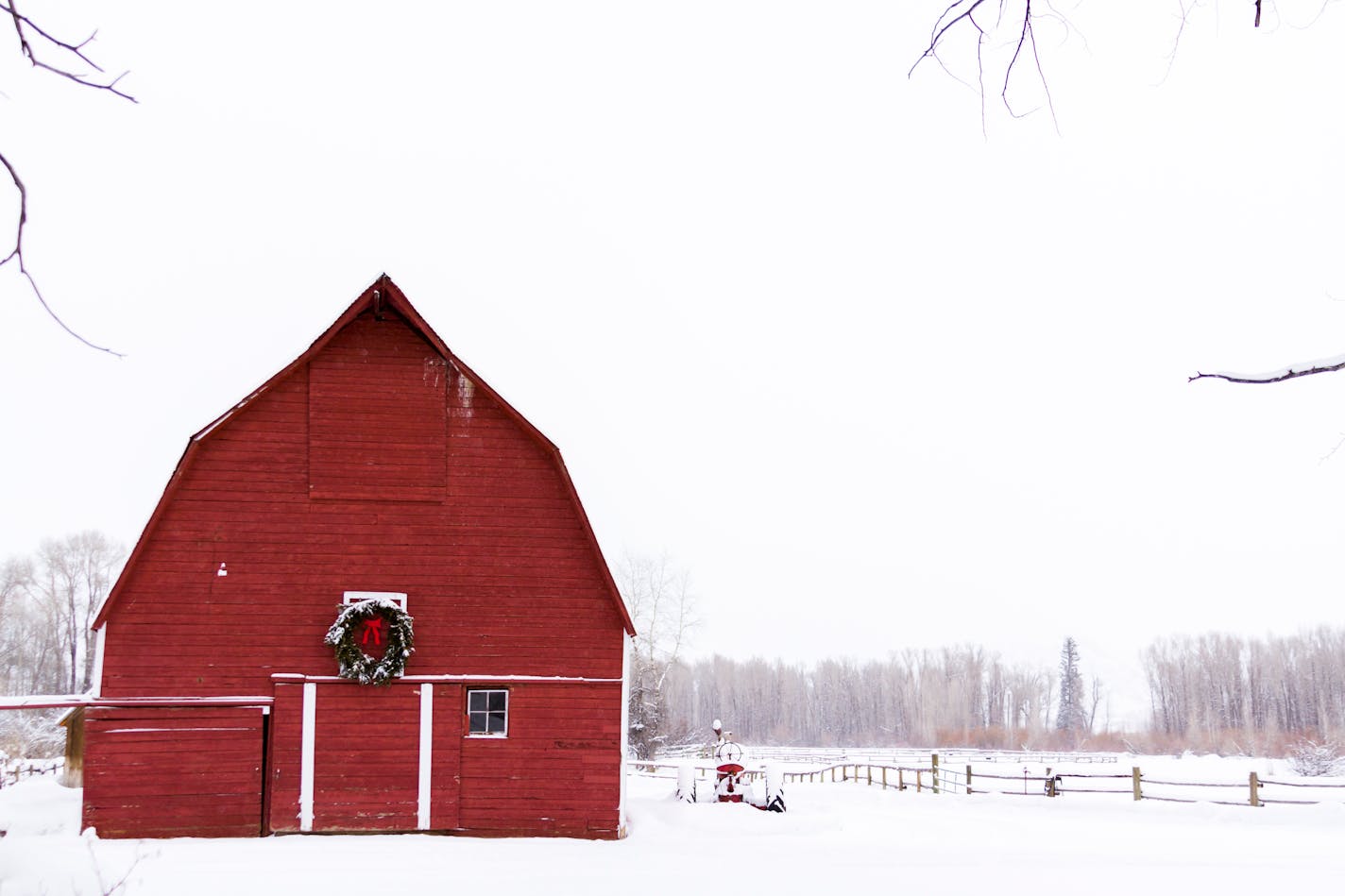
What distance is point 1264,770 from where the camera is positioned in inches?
1736

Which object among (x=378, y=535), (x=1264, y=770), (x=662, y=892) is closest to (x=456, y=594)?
(x=378, y=535)

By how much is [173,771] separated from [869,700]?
85.7 metres

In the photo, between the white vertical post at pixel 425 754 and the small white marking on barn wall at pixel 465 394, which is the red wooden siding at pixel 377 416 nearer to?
the small white marking on barn wall at pixel 465 394

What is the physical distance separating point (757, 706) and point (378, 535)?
273 ft

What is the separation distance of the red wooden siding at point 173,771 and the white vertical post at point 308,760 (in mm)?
537

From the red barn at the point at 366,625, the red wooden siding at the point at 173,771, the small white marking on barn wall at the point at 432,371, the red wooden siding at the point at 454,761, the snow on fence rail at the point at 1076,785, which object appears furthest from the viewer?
the snow on fence rail at the point at 1076,785

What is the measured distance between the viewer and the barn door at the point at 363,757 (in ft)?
47.1

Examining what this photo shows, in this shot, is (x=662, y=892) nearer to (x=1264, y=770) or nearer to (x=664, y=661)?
(x=664, y=661)

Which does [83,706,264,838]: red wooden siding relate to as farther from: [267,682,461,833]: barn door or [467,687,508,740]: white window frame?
[467,687,508,740]: white window frame

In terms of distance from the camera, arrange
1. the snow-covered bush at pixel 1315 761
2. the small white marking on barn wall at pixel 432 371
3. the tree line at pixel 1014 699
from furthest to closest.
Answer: the tree line at pixel 1014 699
the snow-covered bush at pixel 1315 761
the small white marking on barn wall at pixel 432 371

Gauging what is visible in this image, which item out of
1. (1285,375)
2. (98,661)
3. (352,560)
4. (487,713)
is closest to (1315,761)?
(487,713)

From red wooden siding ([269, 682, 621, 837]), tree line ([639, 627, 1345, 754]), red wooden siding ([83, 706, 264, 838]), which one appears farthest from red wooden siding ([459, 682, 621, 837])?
tree line ([639, 627, 1345, 754])

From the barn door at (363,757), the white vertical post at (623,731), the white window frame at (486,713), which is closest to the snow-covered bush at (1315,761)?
the white vertical post at (623,731)

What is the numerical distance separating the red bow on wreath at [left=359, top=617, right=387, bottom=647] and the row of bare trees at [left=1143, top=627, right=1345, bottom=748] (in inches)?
2843
